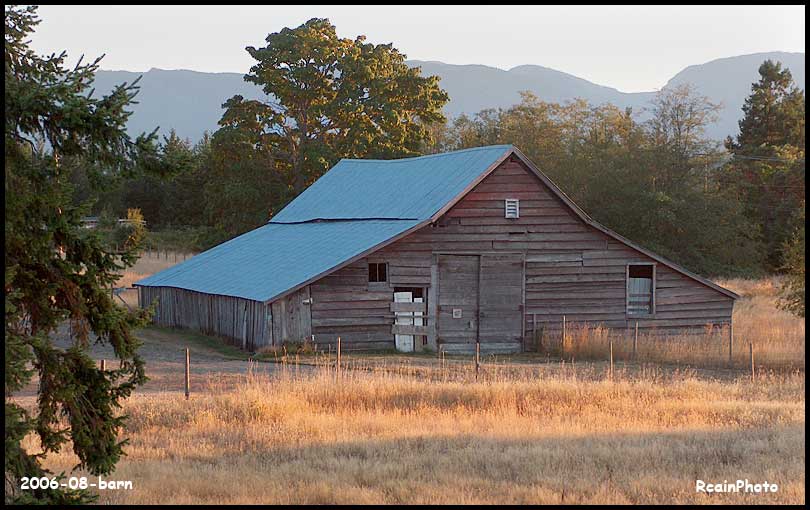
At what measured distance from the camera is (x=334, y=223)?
39094 millimetres

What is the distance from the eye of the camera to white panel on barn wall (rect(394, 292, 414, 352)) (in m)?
32.7

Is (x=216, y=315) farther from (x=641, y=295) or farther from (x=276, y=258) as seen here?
(x=641, y=295)

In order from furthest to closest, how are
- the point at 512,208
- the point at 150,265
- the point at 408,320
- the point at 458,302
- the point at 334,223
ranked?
the point at 150,265 → the point at 334,223 → the point at 512,208 → the point at 458,302 → the point at 408,320

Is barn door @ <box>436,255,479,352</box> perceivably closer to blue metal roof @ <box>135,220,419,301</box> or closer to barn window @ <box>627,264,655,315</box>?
blue metal roof @ <box>135,220,419,301</box>

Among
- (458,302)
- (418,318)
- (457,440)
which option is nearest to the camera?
(457,440)

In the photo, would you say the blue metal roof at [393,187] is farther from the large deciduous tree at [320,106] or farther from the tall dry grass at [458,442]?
the tall dry grass at [458,442]

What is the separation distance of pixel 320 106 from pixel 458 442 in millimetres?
40930

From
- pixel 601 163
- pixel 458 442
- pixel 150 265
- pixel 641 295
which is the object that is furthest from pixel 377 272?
pixel 601 163

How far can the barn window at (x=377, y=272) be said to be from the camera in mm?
32719

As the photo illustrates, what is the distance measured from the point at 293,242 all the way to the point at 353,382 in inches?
659

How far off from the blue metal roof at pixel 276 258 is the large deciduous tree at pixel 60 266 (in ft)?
63.9

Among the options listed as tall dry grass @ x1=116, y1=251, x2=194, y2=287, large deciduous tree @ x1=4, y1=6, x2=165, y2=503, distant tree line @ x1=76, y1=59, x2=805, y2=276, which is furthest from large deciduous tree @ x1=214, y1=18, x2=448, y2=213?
large deciduous tree @ x1=4, y1=6, x2=165, y2=503

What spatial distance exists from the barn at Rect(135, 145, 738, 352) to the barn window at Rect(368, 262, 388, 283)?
0.22 feet

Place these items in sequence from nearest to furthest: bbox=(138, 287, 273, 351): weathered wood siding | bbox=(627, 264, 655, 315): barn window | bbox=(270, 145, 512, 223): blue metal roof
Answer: bbox=(138, 287, 273, 351): weathered wood siding
bbox=(270, 145, 512, 223): blue metal roof
bbox=(627, 264, 655, 315): barn window
